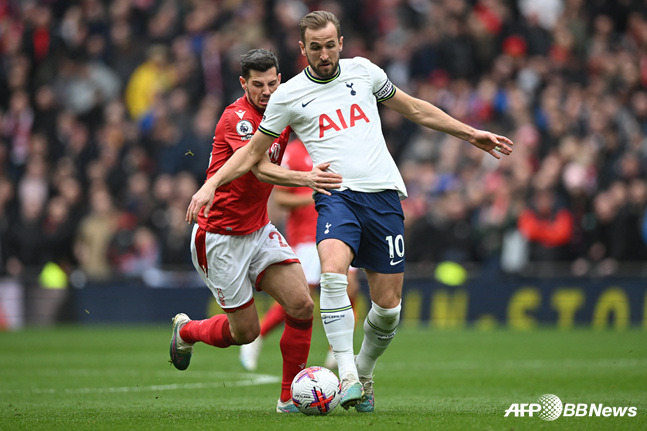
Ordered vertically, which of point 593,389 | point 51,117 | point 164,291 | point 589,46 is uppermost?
point 589,46

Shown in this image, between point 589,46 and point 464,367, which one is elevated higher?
point 589,46

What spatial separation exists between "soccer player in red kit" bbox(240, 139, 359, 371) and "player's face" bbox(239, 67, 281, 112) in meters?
3.60

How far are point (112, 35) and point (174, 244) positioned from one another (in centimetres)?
608

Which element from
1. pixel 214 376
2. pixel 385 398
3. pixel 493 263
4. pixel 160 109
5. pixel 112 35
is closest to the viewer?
pixel 385 398

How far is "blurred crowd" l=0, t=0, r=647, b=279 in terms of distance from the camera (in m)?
16.8

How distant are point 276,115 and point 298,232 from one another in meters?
4.61

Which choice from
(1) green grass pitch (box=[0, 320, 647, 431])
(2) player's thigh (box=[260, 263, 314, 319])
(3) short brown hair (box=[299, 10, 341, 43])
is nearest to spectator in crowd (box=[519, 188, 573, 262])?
(1) green grass pitch (box=[0, 320, 647, 431])

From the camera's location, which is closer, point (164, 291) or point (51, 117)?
point (164, 291)

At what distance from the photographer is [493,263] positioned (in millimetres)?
17016

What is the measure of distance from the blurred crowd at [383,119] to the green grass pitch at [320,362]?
2.01 metres

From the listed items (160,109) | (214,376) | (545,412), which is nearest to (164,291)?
(160,109)

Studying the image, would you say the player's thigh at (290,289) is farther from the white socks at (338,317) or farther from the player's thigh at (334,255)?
the player's thigh at (334,255)

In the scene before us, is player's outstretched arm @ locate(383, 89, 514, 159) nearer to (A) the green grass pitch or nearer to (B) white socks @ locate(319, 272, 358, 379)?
(B) white socks @ locate(319, 272, 358, 379)

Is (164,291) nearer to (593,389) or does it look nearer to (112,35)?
(112,35)
